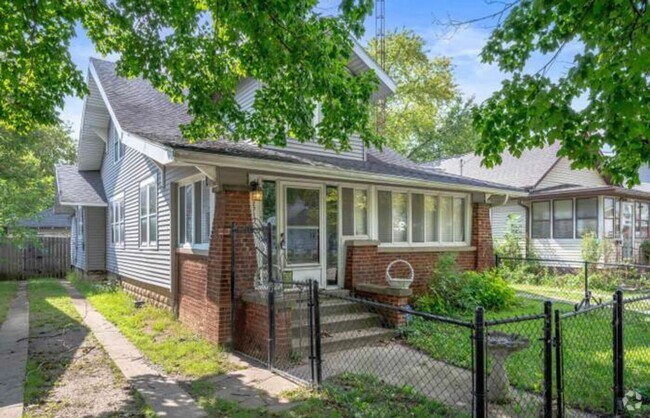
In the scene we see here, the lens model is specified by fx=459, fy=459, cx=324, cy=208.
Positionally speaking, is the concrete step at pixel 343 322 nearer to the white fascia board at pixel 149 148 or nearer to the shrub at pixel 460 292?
the shrub at pixel 460 292

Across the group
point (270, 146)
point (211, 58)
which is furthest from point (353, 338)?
point (211, 58)

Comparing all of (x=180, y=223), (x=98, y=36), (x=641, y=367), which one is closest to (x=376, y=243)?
(x=180, y=223)

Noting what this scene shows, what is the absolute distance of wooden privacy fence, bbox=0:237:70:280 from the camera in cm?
1920

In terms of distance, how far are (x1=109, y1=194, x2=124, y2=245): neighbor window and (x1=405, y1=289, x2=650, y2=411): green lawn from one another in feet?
32.6

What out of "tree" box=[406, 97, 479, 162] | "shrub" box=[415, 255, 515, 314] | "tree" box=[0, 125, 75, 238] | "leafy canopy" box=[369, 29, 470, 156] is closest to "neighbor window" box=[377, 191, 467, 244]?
"shrub" box=[415, 255, 515, 314]

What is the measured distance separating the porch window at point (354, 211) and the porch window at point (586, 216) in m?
11.3

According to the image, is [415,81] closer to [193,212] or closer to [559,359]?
[193,212]

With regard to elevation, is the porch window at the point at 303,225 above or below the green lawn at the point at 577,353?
above

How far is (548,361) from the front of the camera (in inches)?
150

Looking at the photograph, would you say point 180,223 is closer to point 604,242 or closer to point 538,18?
point 538,18

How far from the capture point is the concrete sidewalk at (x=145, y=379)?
490 centimetres

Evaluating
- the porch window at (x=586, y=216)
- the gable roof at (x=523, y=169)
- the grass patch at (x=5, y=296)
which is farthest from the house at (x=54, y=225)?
the porch window at (x=586, y=216)

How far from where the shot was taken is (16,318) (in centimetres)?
1000

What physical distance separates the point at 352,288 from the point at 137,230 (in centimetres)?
642
